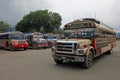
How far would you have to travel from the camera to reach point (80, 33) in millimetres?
11102

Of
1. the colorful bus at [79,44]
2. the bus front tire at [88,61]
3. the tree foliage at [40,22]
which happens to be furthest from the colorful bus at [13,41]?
the tree foliage at [40,22]

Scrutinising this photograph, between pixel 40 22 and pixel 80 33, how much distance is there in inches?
1955

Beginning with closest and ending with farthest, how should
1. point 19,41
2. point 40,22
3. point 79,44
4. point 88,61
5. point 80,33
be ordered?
point 79,44 → point 88,61 → point 80,33 → point 19,41 → point 40,22

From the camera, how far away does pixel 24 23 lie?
61.8 m

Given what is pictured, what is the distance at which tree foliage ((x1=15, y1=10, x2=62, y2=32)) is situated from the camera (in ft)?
196

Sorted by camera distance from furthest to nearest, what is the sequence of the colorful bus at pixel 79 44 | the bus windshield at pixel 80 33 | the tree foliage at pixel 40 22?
the tree foliage at pixel 40 22, the bus windshield at pixel 80 33, the colorful bus at pixel 79 44

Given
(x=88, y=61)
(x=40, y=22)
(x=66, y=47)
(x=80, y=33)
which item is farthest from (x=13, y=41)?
(x=40, y=22)

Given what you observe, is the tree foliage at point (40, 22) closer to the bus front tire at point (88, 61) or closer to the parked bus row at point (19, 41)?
the parked bus row at point (19, 41)

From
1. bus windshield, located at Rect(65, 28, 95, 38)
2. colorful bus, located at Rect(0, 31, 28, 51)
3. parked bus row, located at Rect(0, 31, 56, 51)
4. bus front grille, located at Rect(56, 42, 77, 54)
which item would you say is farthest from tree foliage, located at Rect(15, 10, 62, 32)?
bus front grille, located at Rect(56, 42, 77, 54)

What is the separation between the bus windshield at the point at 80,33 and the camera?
425 inches

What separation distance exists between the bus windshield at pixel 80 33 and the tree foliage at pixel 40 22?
4841 cm

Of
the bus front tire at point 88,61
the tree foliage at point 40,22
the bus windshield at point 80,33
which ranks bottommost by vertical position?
the bus front tire at point 88,61

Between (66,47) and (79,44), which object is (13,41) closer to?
(66,47)

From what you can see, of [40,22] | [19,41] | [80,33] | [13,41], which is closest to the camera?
[80,33]
